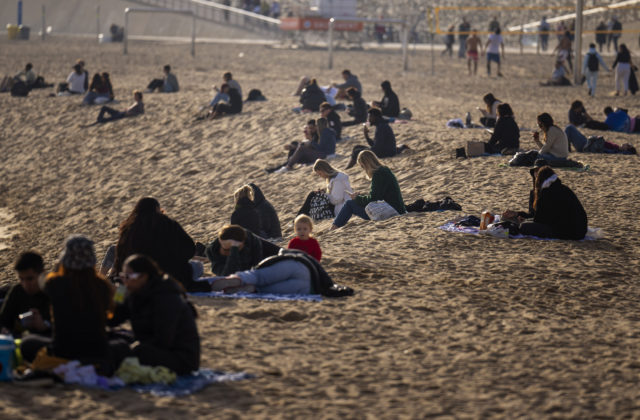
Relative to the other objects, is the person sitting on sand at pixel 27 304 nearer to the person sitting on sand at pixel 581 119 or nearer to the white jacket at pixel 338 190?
the white jacket at pixel 338 190

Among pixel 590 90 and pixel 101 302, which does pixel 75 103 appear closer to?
pixel 590 90

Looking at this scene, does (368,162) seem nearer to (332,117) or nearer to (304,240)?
(304,240)

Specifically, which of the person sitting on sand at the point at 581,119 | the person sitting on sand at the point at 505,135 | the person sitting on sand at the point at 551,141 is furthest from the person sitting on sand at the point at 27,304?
the person sitting on sand at the point at 581,119

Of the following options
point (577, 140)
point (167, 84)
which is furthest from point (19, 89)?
point (577, 140)

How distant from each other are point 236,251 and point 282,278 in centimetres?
61

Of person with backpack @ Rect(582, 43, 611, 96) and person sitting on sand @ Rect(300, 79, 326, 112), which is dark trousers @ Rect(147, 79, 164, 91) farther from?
person with backpack @ Rect(582, 43, 611, 96)

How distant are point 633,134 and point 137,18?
39606 mm

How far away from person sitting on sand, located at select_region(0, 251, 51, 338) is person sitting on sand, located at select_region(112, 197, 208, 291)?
1.69 m

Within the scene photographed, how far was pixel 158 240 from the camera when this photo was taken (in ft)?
28.0

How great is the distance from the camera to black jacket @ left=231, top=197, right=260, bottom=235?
11.7 meters

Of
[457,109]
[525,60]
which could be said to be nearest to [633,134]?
[457,109]

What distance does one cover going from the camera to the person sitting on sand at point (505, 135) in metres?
15.3

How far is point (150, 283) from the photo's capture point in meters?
6.39

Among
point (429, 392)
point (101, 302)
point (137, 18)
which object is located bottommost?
point (429, 392)
